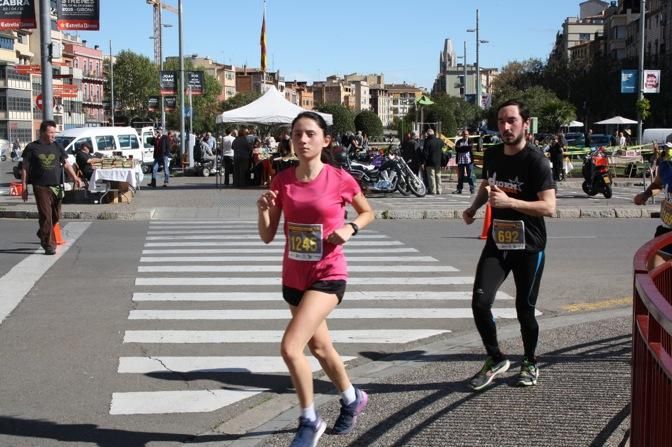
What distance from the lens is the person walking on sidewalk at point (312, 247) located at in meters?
5.23

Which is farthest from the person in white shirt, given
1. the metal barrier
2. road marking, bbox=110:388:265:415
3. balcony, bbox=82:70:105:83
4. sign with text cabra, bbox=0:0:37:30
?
balcony, bbox=82:70:105:83

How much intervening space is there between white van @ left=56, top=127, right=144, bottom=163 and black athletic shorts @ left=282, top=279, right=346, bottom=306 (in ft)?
105

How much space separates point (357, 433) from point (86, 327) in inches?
161

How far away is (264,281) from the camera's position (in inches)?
458

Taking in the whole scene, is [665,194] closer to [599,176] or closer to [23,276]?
[23,276]

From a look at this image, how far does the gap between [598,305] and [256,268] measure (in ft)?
15.1

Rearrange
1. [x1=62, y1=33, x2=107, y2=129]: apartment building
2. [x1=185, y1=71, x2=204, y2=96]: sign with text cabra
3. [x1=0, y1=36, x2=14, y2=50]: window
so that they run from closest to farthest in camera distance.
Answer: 1. [x1=185, y1=71, x2=204, y2=96]: sign with text cabra
2. [x1=0, y1=36, x2=14, y2=50]: window
3. [x1=62, y1=33, x2=107, y2=129]: apartment building

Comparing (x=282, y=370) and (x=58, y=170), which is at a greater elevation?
(x=58, y=170)

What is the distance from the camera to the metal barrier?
327 cm

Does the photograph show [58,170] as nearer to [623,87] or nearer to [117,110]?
[623,87]

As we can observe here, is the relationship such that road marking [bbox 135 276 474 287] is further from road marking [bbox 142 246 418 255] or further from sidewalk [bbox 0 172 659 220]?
sidewalk [bbox 0 172 659 220]

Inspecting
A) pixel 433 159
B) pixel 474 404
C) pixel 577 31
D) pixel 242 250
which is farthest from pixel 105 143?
pixel 577 31

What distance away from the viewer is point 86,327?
29.1 feet

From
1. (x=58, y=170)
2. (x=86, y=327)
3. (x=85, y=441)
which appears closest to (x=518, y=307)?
(x=85, y=441)
